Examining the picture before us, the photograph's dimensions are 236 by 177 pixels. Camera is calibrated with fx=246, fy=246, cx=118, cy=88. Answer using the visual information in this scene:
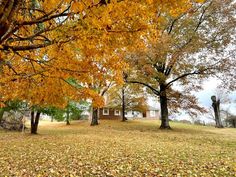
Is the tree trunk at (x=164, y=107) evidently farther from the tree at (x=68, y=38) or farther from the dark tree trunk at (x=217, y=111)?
the tree at (x=68, y=38)

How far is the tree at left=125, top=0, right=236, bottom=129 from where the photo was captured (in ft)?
67.8

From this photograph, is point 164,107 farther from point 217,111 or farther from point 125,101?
point 125,101

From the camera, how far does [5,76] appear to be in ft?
22.3

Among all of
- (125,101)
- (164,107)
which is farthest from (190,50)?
(125,101)

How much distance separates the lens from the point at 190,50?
19.7 metres

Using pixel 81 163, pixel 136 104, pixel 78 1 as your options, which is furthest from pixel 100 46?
pixel 136 104

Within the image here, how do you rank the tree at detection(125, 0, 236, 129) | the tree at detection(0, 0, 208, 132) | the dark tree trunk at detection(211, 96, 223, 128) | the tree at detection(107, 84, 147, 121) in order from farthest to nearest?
the tree at detection(107, 84, 147, 121), the dark tree trunk at detection(211, 96, 223, 128), the tree at detection(125, 0, 236, 129), the tree at detection(0, 0, 208, 132)

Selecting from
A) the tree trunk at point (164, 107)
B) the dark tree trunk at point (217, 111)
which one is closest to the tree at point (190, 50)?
the tree trunk at point (164, 107)

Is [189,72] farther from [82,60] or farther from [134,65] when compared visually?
[82,60]

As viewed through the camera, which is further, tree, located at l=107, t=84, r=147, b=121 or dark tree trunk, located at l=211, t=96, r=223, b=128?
tree, located at l=107, t=84, r=147, b=121

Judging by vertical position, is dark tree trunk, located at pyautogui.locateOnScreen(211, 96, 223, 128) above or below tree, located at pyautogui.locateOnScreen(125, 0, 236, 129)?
below

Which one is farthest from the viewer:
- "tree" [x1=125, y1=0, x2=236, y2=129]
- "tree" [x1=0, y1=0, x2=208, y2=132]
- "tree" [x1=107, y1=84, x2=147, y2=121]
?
"tree" [x1=107, y1=84, x2=147, y2=121]

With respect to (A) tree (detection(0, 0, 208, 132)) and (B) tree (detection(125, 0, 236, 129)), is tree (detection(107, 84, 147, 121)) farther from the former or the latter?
(A) tree (detection(0, 0, 208, 132))

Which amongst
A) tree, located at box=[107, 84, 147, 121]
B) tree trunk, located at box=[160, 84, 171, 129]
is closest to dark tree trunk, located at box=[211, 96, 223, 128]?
tree, located at box=[107, 84, 147, 121]
